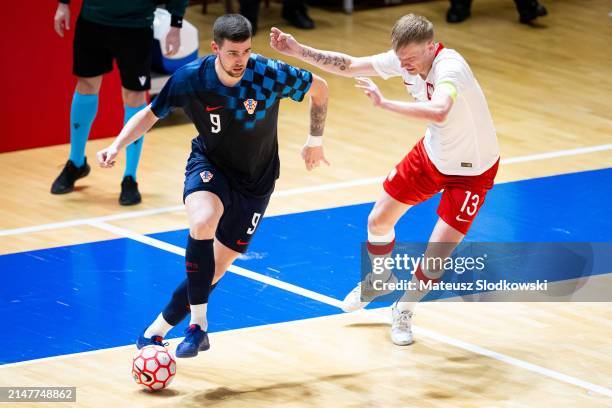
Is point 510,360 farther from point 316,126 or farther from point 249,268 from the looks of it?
point 249,268

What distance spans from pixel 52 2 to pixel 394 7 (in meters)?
6.17

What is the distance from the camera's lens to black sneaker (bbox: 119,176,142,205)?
9805mm

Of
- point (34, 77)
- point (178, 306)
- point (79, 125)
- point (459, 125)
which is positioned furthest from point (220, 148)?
point (34, 77)

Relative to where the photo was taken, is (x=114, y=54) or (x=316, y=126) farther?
(x=114, y=54)

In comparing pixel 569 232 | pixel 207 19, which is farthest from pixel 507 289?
pixel 207 19

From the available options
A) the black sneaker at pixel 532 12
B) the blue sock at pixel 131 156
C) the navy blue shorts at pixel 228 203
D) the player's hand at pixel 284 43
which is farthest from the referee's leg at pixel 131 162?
the black sneaker at pixel 532 12

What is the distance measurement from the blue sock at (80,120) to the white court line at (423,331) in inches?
35.8

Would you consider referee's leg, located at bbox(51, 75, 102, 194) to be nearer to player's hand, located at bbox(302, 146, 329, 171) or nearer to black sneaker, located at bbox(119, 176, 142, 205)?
black sneaker, located at bbox(119, 176, 142, 205)

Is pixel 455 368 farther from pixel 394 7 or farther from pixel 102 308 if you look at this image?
pixel 394 7

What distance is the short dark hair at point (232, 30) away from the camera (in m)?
6.38

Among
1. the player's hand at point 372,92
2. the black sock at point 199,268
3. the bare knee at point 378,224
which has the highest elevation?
the player's hand at point 372,92

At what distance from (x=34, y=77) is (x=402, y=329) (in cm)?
496

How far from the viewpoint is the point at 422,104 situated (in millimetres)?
6488
